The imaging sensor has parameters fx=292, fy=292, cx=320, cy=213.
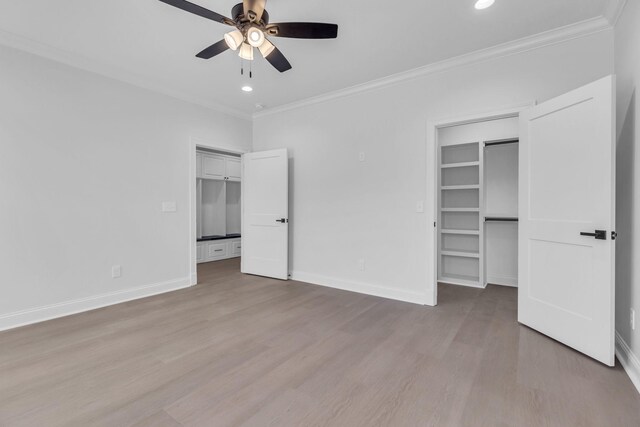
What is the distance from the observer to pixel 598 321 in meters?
2.09

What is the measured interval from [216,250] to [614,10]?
650 centimetres

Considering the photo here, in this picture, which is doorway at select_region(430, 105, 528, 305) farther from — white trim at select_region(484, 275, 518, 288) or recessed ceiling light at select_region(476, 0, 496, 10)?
recessed ceiling light at select_region(476, 0, 496, 10)

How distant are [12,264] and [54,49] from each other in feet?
7.04

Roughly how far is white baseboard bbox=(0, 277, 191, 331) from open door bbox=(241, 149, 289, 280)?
1.16 meters

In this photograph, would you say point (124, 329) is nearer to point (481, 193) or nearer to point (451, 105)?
point (451, 105)

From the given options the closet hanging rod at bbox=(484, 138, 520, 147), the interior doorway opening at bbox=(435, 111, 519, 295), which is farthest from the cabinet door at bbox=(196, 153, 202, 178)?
the closet hanging rod at bbox=(484, 138, 520, 147)

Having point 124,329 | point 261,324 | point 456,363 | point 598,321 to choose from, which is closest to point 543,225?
point 598,321

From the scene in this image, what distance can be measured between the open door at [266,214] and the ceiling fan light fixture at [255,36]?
2281 mm

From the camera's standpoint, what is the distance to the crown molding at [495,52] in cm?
253

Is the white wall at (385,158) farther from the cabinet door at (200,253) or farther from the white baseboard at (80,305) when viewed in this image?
the cabinet door at (200,253)

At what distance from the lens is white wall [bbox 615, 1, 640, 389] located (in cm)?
194

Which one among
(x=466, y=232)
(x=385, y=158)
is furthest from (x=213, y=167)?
(x=466, y=232)

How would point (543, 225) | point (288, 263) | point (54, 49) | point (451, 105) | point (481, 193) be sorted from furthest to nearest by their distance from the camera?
point (288, 263) < point (481, 193) < point (451, 105) < point (54, 49) < point (543, 225)

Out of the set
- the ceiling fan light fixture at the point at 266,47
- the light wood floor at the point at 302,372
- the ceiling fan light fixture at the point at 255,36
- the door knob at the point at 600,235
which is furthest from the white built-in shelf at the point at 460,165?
the ceiling fan light fixture at the point at 255,36
